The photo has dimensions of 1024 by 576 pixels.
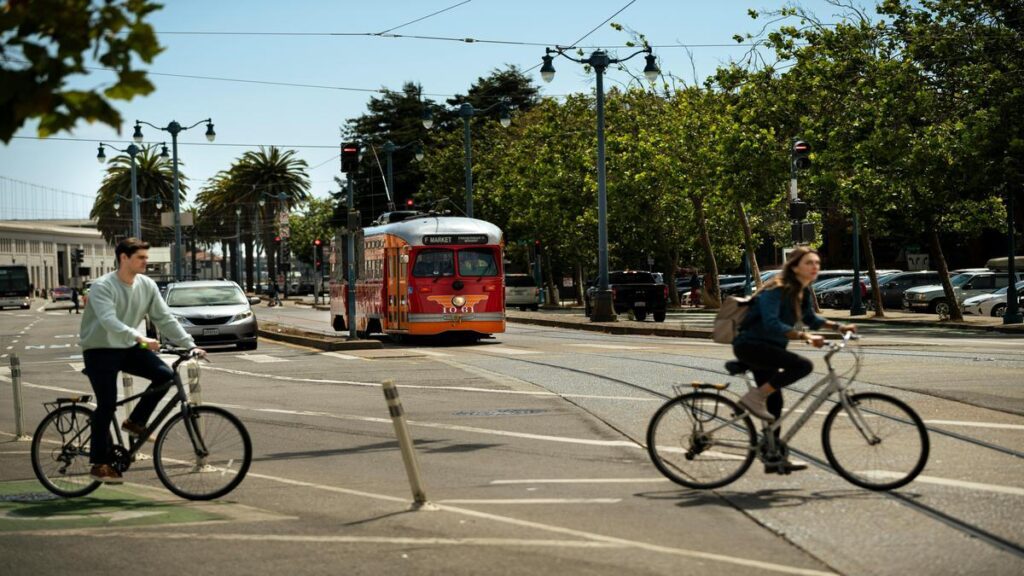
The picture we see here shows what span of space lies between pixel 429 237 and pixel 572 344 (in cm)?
393

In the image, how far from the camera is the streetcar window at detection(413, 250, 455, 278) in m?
29.5

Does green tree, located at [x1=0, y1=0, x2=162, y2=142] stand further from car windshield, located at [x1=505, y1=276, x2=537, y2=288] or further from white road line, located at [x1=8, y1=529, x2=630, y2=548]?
car windshield, located at [x1=505, y1=276, x2=537, y2=288]

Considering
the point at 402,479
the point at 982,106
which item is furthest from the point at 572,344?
the point at 402,479

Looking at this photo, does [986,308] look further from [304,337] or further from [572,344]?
[304,337]

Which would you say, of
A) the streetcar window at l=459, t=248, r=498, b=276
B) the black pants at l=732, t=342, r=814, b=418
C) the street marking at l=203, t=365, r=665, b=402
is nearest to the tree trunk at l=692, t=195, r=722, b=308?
the streetcar window at l=459, t=248, r=498, b=276

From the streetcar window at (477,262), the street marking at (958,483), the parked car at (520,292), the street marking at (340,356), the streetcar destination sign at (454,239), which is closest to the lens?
the street marking at (958,483)

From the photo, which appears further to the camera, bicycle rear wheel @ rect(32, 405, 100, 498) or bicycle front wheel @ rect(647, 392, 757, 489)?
bicycle rear wheel @ rect(32, 405, 100, 498)

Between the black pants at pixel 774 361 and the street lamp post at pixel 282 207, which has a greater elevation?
the street lamp post at pixel 282 207

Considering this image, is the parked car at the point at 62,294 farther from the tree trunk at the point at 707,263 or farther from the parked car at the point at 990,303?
the parked car at the point at 990,303

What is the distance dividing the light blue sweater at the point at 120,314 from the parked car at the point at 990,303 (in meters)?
36.3

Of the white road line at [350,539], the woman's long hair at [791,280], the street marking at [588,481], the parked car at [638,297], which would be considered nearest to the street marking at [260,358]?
the street marking at [588,481]

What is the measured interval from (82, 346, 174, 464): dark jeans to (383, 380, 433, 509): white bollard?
1.71 m

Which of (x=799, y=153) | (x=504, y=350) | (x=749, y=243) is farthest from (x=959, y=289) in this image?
(x=504, y=350)

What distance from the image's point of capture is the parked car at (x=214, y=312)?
94.6 ft
